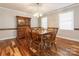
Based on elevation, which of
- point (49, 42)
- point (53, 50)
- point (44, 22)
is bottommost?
point (53, 50)

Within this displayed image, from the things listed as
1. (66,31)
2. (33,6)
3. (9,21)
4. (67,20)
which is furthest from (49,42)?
(9,21)

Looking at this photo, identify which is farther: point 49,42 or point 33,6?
point 49,42

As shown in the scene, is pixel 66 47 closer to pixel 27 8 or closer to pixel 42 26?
pixel 42 26

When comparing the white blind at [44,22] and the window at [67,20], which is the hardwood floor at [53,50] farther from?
the white blind at [44,22]

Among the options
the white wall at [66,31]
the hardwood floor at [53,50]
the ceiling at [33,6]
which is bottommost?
the hardwood floor at [53,50]

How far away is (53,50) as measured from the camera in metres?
2.13

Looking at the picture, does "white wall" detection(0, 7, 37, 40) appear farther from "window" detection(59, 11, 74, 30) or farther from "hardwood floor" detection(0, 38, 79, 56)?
"window" detection(59, 11, 74, 30)

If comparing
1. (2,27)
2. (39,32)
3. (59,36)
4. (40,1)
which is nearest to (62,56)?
(59,36)

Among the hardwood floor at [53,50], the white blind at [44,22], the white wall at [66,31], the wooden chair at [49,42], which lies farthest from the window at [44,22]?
the hardwood floor at [53,50]

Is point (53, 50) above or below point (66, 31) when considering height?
below

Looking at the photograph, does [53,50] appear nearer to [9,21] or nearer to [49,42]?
[49,42]

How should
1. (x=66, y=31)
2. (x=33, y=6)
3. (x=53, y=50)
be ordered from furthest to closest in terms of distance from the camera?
(x=53, y=50) → (x=66, y=31) → (x=33, y=6)

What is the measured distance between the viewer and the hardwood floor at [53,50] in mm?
2014

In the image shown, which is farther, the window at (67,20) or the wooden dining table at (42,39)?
the wooden dining table at (42,39)
